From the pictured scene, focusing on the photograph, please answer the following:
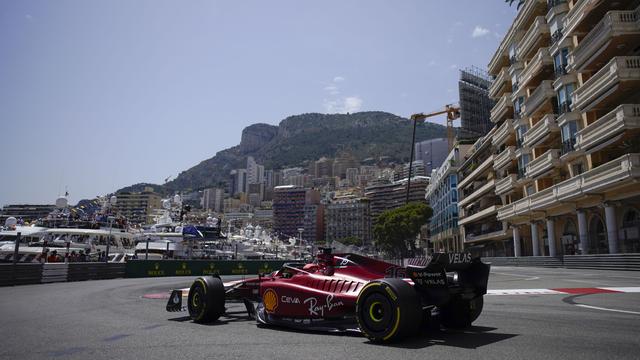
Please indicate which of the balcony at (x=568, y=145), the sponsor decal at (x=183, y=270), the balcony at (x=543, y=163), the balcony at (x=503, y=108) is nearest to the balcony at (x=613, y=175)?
the balcony at (x=568, y=145)

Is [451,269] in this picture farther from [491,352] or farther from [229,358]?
[229,358]

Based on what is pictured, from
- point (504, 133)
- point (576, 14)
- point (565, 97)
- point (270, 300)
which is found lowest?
point (270, 300)

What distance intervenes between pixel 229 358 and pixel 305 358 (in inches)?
36.2

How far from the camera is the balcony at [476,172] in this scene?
57825 mm

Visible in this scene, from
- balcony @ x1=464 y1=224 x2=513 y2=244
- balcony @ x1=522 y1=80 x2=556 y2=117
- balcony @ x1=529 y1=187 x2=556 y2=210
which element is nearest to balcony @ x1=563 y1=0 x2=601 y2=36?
balcony @ x1=522 y1=80 x2=556 y2=117

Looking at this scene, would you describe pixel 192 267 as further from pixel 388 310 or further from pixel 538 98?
pixel 538 98

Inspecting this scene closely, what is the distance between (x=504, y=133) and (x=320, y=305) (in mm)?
47598

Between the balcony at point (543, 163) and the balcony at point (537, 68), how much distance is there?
24.9 ft

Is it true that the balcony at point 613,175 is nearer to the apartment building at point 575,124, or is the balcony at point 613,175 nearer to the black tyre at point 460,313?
the apartment building at point 575,124

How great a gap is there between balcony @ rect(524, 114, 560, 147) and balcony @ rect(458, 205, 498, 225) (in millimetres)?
15466

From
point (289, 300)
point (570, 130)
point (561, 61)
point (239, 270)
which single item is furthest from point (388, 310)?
point (561, 61)

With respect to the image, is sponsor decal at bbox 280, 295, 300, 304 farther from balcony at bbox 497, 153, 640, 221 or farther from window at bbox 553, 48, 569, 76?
window at bbox 553, 48, 569, 76

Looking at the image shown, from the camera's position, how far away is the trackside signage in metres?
32.0

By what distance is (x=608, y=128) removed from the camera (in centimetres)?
2927
